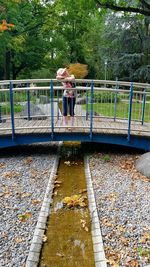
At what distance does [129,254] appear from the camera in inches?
138

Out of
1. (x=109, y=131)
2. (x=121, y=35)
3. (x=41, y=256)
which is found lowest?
(x=41, y=256)

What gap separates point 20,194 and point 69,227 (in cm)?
133

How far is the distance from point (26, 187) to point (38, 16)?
19.2 m

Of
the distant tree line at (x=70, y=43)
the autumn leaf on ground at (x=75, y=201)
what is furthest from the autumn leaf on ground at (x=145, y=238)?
the distant tree line at (x=70, y=43)

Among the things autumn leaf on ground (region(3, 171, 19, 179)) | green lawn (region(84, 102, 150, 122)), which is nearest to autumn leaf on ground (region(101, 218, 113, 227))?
autumn leaf on ground (region(3, 171, 19, 179))

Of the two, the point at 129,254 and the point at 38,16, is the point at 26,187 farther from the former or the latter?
the point at 38,16

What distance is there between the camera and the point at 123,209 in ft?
15.2

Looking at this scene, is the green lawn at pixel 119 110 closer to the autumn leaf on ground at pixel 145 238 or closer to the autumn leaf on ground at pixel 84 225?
the autumn leaf on ground at pixel 84 225

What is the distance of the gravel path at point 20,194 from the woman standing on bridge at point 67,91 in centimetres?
119

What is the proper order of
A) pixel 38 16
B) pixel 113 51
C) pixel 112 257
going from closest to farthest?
pixel 112 257 < pixel 38 16 < pixel 113 51

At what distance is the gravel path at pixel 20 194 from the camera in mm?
3619

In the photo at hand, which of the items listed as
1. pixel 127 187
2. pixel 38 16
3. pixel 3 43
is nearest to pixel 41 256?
pixel 127 187

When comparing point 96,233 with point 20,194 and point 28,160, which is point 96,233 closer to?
point 20,194

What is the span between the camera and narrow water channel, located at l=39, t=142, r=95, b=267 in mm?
3580
